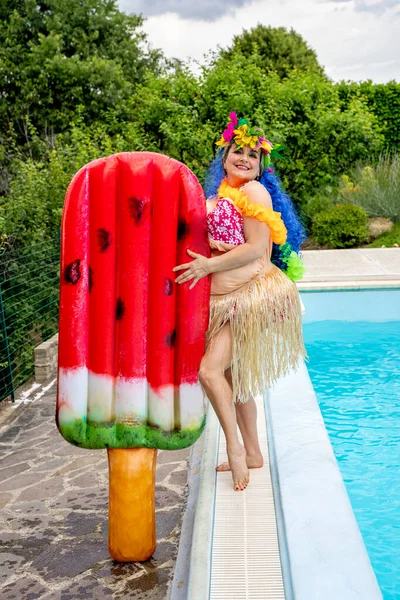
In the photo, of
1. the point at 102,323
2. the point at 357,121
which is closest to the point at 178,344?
the point at 102,323

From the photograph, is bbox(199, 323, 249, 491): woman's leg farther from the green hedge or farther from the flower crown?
the green hedge

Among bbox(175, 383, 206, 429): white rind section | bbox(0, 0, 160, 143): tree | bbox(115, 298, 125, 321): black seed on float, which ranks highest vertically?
bbox(0, 0, 160, 143): tree

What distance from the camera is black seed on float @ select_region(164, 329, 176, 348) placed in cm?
280

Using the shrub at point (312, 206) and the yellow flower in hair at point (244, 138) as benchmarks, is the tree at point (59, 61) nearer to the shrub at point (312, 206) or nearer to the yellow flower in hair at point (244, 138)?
the shrub at point (312, 206)

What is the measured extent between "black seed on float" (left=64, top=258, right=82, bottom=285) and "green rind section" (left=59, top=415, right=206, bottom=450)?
1.87 feet

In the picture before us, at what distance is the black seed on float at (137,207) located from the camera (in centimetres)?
275

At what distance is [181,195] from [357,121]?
460 inches

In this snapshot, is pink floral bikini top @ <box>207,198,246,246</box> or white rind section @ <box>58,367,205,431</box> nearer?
white rind section @ <box>58,367,205,431</box>

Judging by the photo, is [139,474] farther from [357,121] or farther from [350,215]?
[357,121]

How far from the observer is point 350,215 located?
12891mm

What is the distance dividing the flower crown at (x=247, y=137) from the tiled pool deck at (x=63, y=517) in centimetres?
180

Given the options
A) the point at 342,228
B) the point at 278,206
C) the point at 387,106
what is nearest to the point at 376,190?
the point at 342,228

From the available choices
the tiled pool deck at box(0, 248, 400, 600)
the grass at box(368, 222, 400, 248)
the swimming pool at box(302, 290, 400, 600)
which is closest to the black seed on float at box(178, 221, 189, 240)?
the tiled pool deck at box(0, 248, 400, 600)

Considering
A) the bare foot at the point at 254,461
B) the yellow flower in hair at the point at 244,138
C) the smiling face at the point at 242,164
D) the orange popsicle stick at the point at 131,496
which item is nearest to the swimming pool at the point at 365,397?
the bare foot at the point at 254,461
